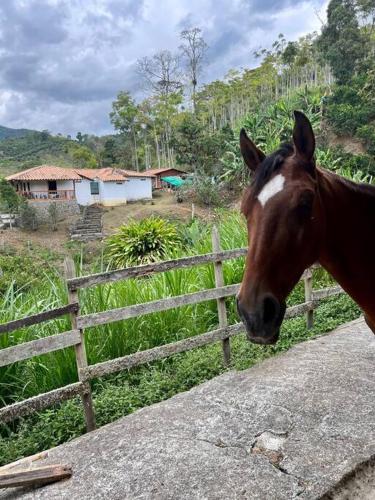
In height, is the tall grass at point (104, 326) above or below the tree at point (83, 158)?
below

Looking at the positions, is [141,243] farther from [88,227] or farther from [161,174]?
[161,174]

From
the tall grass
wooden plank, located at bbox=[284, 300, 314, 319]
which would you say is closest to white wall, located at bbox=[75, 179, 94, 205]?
the tall grass

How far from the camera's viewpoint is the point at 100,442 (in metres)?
2.83

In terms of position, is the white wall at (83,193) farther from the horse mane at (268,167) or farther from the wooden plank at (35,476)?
the horse mane at (268,167)

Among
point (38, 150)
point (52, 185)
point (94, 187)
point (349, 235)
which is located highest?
point (38, 150)

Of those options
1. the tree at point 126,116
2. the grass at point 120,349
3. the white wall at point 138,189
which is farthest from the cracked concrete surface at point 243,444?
the tree at point 126,116

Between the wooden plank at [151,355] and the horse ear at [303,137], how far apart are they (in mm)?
2313

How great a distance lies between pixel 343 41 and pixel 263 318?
33411mm

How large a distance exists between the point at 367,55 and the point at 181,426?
110 ft

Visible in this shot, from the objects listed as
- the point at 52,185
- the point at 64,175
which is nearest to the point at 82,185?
the point at 64,175

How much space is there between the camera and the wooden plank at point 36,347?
9.09ft

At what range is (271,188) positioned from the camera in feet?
5.04

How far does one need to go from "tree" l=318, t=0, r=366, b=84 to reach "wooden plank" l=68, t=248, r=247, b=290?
2944cm

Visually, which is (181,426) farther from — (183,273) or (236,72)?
(236,72)
